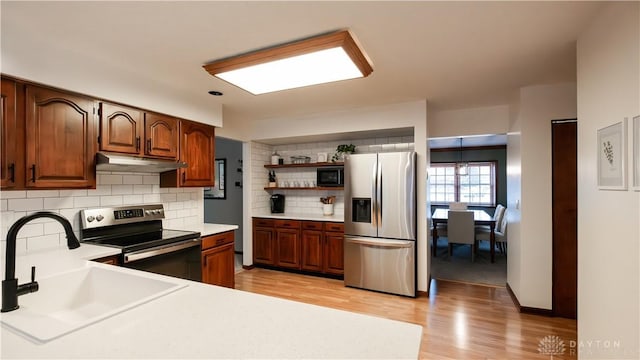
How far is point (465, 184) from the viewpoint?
750 cm

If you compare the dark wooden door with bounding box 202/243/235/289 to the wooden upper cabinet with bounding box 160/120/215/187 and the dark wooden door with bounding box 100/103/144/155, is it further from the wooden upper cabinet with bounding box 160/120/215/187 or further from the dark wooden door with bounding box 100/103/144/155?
the dark wooden door with bounding box 100/103/144/155

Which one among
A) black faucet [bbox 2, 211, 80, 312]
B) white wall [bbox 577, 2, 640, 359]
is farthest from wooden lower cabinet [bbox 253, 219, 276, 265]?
white wall [bbox 577, 2, 640, 359]

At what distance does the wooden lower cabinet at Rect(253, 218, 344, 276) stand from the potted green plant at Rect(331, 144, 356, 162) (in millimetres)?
984

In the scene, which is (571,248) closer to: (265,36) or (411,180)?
(411,180)

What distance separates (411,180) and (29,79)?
342cm

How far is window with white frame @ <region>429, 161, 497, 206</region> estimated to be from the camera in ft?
23.9

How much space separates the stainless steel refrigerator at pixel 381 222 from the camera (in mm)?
3506

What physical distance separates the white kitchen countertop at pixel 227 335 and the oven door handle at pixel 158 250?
1.33 metres

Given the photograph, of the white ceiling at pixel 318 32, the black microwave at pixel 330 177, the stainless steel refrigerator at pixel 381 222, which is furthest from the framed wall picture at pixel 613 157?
the black microwave at pixel 330 177

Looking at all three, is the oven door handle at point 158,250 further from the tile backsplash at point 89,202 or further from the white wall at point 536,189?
the white wall at point 536,189

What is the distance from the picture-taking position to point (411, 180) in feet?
11.4

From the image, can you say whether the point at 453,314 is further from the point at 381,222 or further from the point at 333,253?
the point at 333,253

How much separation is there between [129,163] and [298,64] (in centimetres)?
164

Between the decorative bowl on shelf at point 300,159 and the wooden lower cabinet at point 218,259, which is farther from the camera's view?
the decorative bowl on shelf at point 300,159
